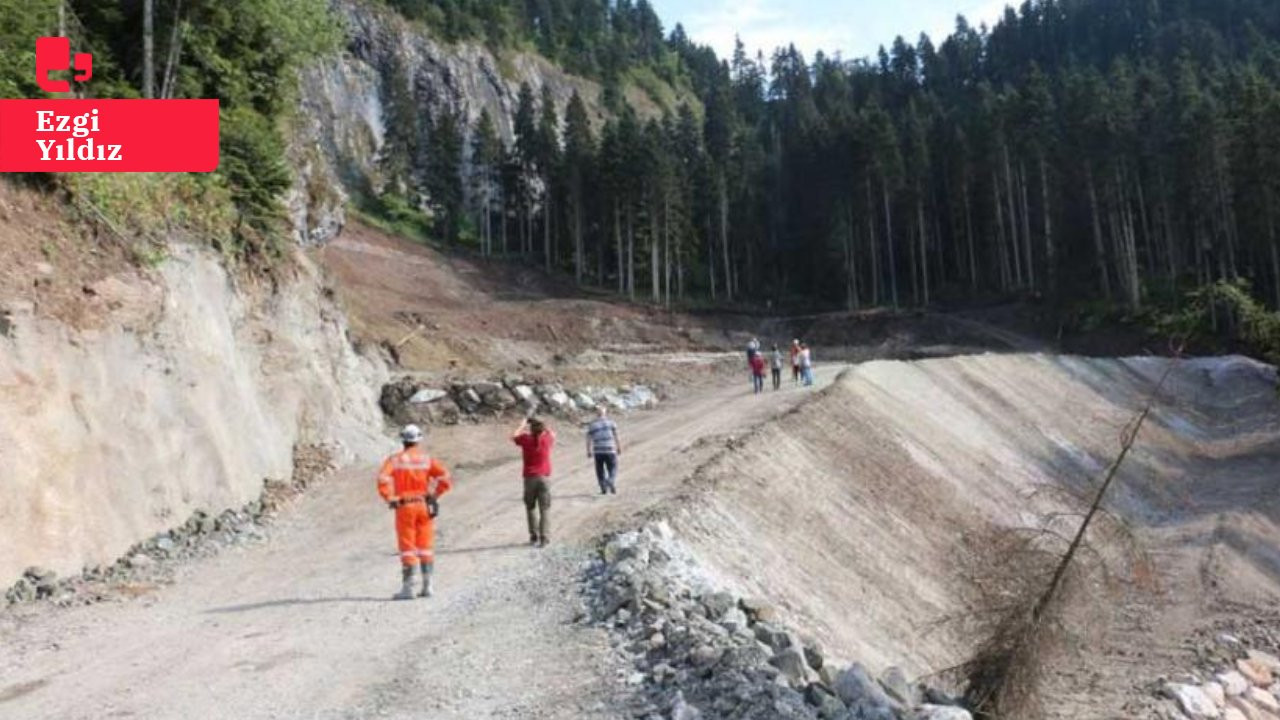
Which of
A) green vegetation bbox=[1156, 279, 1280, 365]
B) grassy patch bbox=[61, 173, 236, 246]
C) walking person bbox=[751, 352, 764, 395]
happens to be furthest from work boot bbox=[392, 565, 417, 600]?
walking person bbox=[751, 352, 764, 395]

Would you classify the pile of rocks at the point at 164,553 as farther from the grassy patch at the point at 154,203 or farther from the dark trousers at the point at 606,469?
the dark trousers at the point at 606,469

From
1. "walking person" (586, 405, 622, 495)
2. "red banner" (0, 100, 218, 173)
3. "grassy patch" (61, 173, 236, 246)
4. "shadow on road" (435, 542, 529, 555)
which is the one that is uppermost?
"red banner" (0, 100, 218, 173)

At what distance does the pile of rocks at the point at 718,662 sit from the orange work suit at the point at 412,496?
1.88 meters

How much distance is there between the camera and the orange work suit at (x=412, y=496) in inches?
415

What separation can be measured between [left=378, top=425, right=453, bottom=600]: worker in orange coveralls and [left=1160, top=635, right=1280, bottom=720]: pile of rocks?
10286 mm

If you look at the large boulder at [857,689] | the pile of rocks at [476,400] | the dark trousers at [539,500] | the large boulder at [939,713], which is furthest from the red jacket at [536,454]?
the pile of rocks at [476,400]

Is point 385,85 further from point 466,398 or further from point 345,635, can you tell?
point 345,635

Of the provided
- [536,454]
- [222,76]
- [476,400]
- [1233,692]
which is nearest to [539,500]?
[536,454]

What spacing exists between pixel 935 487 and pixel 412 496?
46.7ft

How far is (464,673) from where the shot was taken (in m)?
8.23

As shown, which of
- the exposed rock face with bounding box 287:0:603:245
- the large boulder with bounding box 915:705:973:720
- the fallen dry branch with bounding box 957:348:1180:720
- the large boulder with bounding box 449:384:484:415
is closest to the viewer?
the large boulder with bounding box 915:705:973:720

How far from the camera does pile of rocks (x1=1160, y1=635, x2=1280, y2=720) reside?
528 inches

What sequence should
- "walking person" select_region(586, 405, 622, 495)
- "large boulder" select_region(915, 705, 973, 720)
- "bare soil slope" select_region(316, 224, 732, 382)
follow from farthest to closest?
1. "bare soil slope" select_region(316, 224, 732, 382)
2. "walking person" select_region(586, 405, 622, 495)
3. "large boulder" select_region(915, 705, 973, 720)

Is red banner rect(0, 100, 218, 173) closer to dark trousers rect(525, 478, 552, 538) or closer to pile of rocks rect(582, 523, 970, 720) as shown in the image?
dark trousers rect(525, 478, 552, 538)
